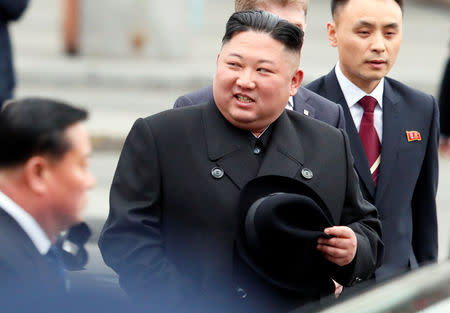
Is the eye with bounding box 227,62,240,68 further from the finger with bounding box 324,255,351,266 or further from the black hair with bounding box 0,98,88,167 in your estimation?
the black hair with bounding box 0,98,88,167

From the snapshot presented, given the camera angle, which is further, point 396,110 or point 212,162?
point 396,110

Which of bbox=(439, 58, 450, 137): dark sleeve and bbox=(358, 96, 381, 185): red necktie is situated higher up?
bbox=(358, 96, 381, 185): red necktie

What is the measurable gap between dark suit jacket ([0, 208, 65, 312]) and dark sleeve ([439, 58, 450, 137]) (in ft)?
13.2

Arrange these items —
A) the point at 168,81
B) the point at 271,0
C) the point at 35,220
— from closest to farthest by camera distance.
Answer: the point at 35,220 → the point at 271,0 → the point at 168,81

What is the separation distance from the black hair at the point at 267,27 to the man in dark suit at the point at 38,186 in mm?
744

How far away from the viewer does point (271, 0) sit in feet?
12.5

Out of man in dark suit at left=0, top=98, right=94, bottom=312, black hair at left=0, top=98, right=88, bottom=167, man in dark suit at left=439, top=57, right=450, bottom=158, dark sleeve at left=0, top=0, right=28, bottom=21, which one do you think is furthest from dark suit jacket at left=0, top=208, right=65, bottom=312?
dark sleeve at left=0, top=0, right=28, bottom=21

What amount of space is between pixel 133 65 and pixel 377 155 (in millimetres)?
11370

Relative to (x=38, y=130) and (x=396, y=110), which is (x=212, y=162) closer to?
(x=38, y=130)

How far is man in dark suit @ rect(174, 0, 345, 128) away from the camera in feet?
12.4

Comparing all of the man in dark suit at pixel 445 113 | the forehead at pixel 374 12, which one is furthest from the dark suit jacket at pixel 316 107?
the man in dark suit at pixel 445 113

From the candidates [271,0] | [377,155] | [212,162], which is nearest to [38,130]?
[212,162]

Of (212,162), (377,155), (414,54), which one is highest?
(212,162)

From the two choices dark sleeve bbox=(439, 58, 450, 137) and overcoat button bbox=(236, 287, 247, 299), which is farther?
dark sleeve bbox=(439, 58, 450, 137)
